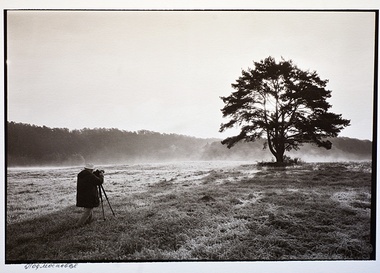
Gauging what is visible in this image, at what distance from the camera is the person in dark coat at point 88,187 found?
2.73 meters

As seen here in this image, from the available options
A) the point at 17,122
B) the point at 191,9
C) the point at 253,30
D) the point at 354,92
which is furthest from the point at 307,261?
the point at 17,122

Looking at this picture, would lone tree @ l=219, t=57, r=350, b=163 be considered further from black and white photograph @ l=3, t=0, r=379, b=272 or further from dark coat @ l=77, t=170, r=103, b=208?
dark coat @ l=77, t=170, r=103, b=208

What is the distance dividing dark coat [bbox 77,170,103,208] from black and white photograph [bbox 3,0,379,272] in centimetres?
1

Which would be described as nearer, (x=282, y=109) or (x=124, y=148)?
(x=124, y=148)

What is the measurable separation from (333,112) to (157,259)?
5.40 feet

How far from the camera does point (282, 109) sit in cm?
284

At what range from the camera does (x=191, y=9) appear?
2750 mm

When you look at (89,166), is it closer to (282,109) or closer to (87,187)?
(87,187)

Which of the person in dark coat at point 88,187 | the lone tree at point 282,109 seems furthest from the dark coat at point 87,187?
the lone tree at point 282,109

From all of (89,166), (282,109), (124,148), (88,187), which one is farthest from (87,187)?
(282,109)

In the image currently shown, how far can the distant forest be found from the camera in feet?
8.89

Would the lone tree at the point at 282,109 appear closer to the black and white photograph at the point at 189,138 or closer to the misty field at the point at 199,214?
the black and white photograph at the point at 189,138

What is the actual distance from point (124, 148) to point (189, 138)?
469 mm

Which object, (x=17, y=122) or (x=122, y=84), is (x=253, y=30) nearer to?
(x=122, y=84)
